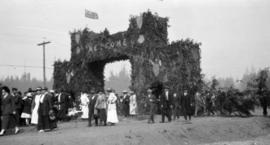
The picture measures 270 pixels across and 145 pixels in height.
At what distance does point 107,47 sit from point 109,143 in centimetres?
1550

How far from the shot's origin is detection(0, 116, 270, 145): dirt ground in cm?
1160

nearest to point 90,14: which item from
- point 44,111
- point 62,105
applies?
point 62,105

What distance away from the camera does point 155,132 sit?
1363 centimetres

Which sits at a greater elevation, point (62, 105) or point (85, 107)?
point (62, 105)

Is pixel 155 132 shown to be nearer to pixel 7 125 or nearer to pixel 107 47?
pixel 7 125

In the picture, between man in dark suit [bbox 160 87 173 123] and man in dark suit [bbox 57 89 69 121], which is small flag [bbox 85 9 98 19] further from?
man in dark suit [bbox 160 87 173 123]

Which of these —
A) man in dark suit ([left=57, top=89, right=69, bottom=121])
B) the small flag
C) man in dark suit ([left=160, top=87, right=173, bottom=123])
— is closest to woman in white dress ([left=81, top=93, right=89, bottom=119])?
man in dark suit ([left=57, top=89, right=69, bottom=121])

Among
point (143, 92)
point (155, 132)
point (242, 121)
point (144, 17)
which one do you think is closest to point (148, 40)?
point (144, 17)

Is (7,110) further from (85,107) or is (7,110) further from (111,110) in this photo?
(85,107)

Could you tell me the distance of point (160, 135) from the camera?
13.5 m

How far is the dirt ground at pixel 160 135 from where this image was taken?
38.1 feet

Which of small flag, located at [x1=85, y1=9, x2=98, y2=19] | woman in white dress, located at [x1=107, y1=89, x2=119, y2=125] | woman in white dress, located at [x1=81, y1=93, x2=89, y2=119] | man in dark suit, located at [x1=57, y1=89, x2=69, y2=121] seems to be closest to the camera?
woman in white dress, located at [x1=107, y1=89, x2=119, y2=125]

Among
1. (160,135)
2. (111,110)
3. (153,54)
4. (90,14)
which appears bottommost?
(160,135)

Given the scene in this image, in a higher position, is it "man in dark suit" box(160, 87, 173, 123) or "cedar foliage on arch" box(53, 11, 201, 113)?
"cedar foliage on arch" box(53, 11, 201, 113)
